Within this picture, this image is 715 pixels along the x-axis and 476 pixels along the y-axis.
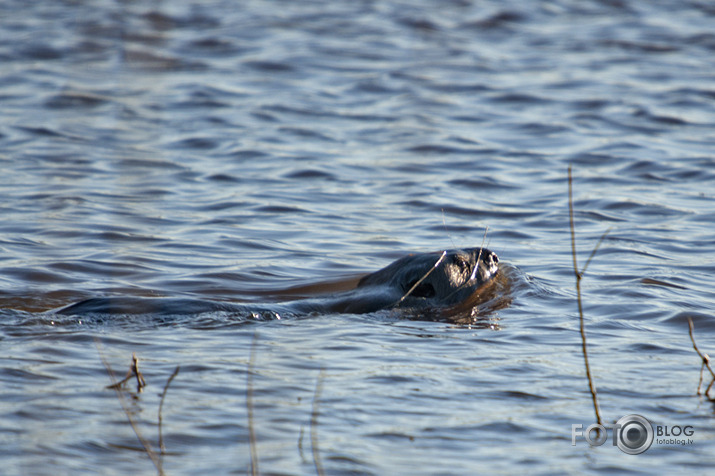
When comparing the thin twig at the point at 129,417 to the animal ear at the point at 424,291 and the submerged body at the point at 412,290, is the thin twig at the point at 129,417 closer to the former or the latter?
the submerged body at the point at 412,290

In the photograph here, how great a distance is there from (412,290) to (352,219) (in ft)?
7.22

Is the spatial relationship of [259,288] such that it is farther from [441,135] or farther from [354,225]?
[441,135]

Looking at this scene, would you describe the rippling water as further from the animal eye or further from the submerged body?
the animal eye

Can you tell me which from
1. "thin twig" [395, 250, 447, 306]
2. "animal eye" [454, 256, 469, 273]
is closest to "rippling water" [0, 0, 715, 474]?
"thin twig" [395, 250, 447, 306]

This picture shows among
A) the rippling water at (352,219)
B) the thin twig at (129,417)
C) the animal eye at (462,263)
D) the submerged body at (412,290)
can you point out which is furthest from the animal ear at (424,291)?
the thin twig at (129,417)

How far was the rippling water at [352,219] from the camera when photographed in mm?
3678

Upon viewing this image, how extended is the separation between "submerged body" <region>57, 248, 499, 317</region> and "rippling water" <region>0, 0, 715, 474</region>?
0.17 m

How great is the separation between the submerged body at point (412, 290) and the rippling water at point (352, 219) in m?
0.17

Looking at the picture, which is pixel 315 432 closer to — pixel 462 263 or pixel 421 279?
pixel 421 279

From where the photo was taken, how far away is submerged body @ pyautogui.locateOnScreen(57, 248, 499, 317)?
5.48 metres

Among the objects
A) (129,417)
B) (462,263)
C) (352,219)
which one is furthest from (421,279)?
(129,417)

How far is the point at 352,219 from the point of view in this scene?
7914mm

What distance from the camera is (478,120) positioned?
37.4ft

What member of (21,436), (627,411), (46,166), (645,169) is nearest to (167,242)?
(46,166)
